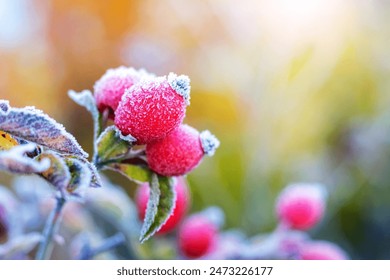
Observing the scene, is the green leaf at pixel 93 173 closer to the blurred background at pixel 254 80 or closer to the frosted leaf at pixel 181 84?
the frosted leaf at pixel 181 84

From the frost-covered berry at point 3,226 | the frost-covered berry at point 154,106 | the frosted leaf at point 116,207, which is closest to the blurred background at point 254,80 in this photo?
the frosted leaf at point 116,207

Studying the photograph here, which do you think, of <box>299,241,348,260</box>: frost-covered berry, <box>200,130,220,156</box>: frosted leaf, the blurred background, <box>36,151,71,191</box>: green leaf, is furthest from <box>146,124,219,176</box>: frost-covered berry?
the blurred background

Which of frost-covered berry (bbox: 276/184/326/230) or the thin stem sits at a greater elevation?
frost-covered berry (bbox: 276/184/326/230)

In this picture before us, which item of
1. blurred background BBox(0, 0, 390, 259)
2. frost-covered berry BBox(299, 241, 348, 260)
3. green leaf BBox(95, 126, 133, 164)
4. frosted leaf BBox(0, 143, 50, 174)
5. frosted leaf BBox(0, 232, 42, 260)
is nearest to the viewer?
frosted leaf BBox(0, 143, 50, 174)

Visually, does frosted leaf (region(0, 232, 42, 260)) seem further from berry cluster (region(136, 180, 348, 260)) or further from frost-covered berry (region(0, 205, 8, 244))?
berry cluster (region(136, 180, 348, 260))

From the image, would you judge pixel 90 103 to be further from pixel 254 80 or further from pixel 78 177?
pixel 254 80

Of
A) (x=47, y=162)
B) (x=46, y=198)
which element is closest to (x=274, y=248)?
(x=46, y=198)

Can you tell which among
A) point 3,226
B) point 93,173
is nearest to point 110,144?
point 93,173
